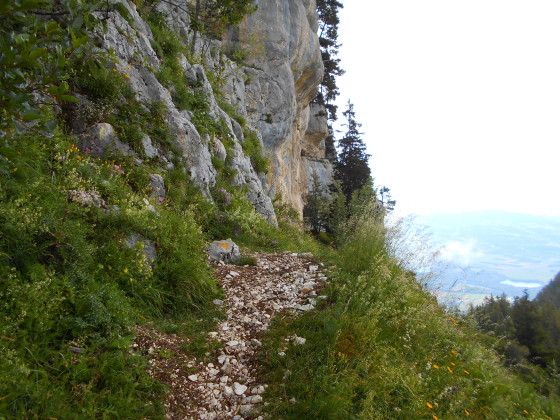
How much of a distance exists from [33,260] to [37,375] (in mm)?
1322

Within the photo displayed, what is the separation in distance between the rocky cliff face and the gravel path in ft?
10.3

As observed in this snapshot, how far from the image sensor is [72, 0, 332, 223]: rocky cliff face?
25.9 feet

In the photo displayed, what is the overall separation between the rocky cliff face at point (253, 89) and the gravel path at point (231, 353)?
313 cm

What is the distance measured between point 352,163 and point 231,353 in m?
27.2

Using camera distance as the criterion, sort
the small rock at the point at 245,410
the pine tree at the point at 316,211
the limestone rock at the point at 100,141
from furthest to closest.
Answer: the pine tree at the point at 316,211 → the limestone rock at the point at 100,141 → the small rock at the point at 245,410

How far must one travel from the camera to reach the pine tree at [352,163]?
28.4 m

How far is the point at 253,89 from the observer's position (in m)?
17.1

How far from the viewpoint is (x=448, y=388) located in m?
3.61

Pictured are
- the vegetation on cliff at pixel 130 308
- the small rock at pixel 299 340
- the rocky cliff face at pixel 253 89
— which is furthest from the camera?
the rocky cliff face at pixel 253 89

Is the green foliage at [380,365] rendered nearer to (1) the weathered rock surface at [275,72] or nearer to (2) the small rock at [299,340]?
(2) the small rock at [299,340]

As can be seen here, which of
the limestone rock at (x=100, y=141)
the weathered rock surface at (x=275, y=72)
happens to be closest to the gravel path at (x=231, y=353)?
the limestone rock at (x=100, y=141)

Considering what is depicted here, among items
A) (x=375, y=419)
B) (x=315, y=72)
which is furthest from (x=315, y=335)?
(x=315, y=72)

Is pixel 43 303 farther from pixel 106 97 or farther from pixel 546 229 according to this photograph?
pixel 546 229

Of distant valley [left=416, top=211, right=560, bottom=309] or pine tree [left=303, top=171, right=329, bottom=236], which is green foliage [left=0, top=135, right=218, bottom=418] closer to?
pine tree [left=303, top=171, right=329, bottom=236]
